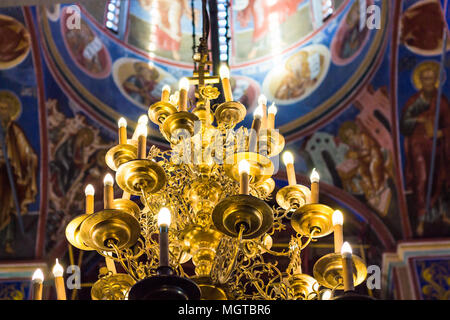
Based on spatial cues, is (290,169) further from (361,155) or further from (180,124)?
(361,155)

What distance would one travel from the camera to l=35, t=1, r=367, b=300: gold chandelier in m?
2.71

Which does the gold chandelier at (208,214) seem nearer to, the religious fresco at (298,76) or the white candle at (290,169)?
the white candle at (290,169)

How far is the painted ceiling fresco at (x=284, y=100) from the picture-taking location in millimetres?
8289

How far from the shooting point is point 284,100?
936 cm

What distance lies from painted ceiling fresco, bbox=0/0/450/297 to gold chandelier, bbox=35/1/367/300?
493 cm

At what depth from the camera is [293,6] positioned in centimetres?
945

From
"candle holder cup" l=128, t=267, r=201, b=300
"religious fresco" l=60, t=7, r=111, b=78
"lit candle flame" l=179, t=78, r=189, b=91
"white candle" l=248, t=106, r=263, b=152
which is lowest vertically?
"candle holder cup" l=128, t=267, r=201, b=300

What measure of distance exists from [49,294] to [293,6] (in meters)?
5.28

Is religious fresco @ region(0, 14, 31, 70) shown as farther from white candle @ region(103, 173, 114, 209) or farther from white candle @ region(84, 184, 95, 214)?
white candle @ region(103, 173, 114, 209)

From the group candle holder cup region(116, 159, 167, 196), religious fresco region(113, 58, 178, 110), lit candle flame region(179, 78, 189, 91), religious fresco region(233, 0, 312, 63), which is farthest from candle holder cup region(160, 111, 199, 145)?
religious fresco region(233, 0, 312, 63)

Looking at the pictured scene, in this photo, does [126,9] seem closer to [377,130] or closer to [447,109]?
[377,130]

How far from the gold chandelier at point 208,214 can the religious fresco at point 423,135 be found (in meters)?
4.92

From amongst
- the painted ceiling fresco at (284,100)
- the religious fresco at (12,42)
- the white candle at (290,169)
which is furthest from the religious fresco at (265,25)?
the white candle at (290,169)
